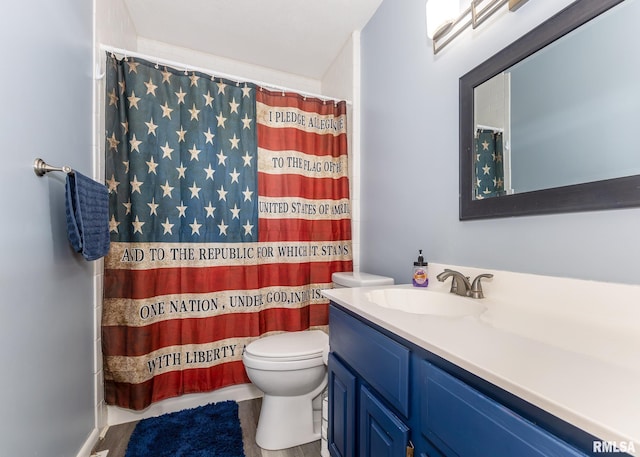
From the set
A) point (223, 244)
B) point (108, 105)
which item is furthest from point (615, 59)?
point (108, 105)

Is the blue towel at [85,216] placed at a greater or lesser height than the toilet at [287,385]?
greater

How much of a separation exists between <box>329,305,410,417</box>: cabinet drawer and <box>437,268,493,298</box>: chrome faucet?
443 millimetres

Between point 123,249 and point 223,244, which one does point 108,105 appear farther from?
point 223,244

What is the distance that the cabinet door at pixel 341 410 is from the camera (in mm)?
989

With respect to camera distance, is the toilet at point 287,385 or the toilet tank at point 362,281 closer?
the toilet at point 287,385

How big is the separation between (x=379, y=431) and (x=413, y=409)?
21 cm

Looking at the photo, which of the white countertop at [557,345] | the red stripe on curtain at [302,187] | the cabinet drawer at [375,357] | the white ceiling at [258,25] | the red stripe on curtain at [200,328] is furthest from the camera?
the red stripe on curtain at [302,187]

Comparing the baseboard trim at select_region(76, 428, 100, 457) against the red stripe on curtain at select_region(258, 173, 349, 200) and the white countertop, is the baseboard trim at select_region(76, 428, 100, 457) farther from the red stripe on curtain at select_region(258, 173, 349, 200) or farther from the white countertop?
the red stripe on curtain at select_region(258, 173, 349, 200)

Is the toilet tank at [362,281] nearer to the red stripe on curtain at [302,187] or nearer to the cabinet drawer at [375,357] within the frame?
the cabinet drawer at [375,357]

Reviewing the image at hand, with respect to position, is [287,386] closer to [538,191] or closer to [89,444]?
[89,444]

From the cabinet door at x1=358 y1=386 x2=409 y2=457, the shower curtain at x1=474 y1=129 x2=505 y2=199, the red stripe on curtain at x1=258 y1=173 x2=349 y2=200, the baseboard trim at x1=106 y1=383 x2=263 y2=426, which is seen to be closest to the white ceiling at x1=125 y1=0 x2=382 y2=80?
the red stripe on curtain at x1=258 y1=173 x2=349 y2=200

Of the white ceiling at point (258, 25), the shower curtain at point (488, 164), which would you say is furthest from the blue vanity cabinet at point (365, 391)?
the white ceiling at point (258, 25)

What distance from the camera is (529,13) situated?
950 mm

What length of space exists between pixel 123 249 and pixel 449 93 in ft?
5.94
